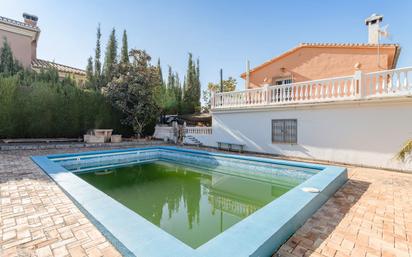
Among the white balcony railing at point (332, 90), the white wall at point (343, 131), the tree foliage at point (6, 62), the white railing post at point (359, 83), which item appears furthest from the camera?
the tree foliage at point (6, 62)

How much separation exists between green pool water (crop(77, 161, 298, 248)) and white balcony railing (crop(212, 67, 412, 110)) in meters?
5.21

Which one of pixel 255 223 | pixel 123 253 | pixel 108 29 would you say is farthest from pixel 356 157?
pixel 108 29

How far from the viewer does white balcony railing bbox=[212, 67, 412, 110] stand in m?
7.92

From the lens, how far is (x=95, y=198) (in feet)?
Answer: 12.2

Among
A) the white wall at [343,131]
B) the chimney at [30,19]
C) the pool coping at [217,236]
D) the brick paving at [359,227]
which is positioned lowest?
the brick paving at [359,227]

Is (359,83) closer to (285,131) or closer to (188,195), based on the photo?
(285,131)

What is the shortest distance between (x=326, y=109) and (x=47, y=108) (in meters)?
16.0

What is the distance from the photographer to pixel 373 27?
13625 mm

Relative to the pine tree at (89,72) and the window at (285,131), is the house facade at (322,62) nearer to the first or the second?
the window at (285,131)

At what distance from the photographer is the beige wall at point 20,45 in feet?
57.8

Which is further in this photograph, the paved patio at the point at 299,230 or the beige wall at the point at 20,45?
the beige wall at the point at 20,45

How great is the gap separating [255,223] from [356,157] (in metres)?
8.15

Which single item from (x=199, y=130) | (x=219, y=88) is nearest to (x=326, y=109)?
(x=199, y=130)

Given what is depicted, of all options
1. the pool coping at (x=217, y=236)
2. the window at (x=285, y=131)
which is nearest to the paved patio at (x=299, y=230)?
the pool coping at (x=217, y=236)
